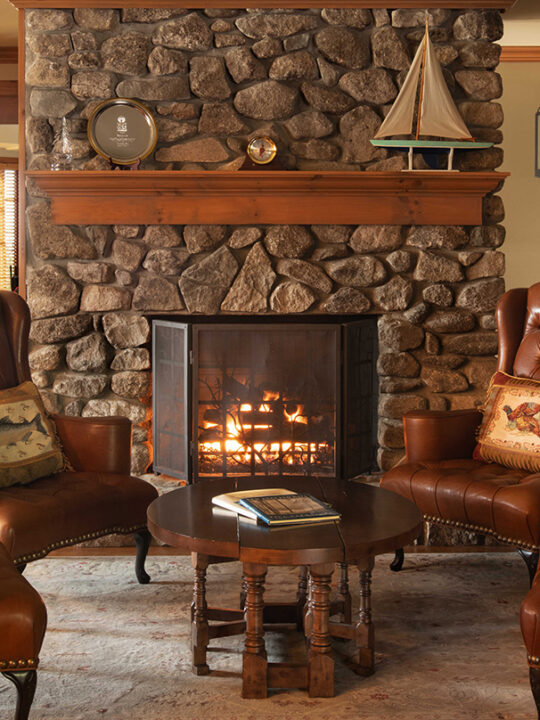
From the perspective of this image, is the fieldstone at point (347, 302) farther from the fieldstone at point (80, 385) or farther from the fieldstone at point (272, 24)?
the fieldstone at point (272, 24)

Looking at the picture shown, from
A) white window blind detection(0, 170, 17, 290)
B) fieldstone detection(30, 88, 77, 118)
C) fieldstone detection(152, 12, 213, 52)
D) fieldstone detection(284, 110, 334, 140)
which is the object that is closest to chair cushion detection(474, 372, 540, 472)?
fieldstone detection(284, 110, 334, 140)

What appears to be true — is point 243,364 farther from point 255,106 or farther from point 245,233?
point 255,106

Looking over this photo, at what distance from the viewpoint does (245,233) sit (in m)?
4.00

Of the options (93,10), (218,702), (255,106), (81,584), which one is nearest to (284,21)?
(255,106)

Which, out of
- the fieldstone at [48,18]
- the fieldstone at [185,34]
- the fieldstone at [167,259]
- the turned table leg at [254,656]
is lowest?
the turned table leg at [254,656]

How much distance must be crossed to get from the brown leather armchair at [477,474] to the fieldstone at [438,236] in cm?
61

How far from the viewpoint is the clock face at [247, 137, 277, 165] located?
13.0 ft

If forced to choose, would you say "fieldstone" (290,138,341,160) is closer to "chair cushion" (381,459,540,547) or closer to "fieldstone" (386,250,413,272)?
"fieldstone" (386,250,413,272)

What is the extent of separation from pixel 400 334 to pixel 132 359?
4.39ft

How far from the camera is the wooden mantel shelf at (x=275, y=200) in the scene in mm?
3922

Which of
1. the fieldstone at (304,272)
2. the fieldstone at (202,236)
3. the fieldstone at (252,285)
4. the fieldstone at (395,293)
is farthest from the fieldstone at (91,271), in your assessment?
the fieldstone at (395,293)

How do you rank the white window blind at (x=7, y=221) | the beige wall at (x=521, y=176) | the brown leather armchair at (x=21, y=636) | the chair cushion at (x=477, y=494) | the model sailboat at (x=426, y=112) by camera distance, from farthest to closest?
the white window blind at (x=7, y=221)
the beige wall at (x=521, y=176)
the model sailboat at (x=426, y=112)
the chair cushion at (x=477, y=494)
the brown leather armchair at (x=21, y=636)

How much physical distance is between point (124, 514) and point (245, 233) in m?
1.67

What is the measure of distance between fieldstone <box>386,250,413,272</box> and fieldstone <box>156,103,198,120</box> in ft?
3.90
